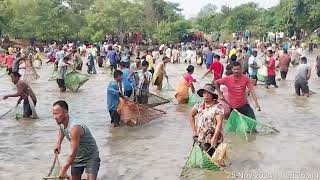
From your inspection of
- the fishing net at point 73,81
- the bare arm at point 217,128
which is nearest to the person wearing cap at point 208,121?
the bare arm at point 217,128

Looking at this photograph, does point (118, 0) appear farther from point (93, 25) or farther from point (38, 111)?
point (38, 111)

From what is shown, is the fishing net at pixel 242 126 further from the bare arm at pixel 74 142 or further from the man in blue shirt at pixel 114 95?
the bare arm at pixel 74 142

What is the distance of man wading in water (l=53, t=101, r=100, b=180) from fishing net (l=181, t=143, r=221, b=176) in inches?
75.1

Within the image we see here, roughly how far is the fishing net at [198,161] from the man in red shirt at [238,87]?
210 cm

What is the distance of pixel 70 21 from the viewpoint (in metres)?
52.2

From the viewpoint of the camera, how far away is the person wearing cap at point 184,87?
1480 cm

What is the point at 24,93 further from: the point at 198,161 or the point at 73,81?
the point at 198,161

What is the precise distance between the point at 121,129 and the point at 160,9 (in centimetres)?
5484

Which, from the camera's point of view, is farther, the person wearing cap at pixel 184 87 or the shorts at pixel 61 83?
the shorts at pixel 61 83

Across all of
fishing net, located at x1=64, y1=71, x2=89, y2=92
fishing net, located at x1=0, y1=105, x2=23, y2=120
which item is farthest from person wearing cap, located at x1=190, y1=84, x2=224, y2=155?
fishing net, located at x1=64, y1=71, x2=89, y2=92

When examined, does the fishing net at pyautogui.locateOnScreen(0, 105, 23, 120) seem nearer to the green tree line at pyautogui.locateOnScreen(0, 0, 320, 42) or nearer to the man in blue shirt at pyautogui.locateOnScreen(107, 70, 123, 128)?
the man in blue shirt at pyautogui.locateOnScreen(107, 70, 123, 128)

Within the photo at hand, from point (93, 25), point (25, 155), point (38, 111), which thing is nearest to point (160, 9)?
point (93, 25)

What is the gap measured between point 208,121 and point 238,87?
271 centimetres

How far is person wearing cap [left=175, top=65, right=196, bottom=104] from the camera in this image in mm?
14805
